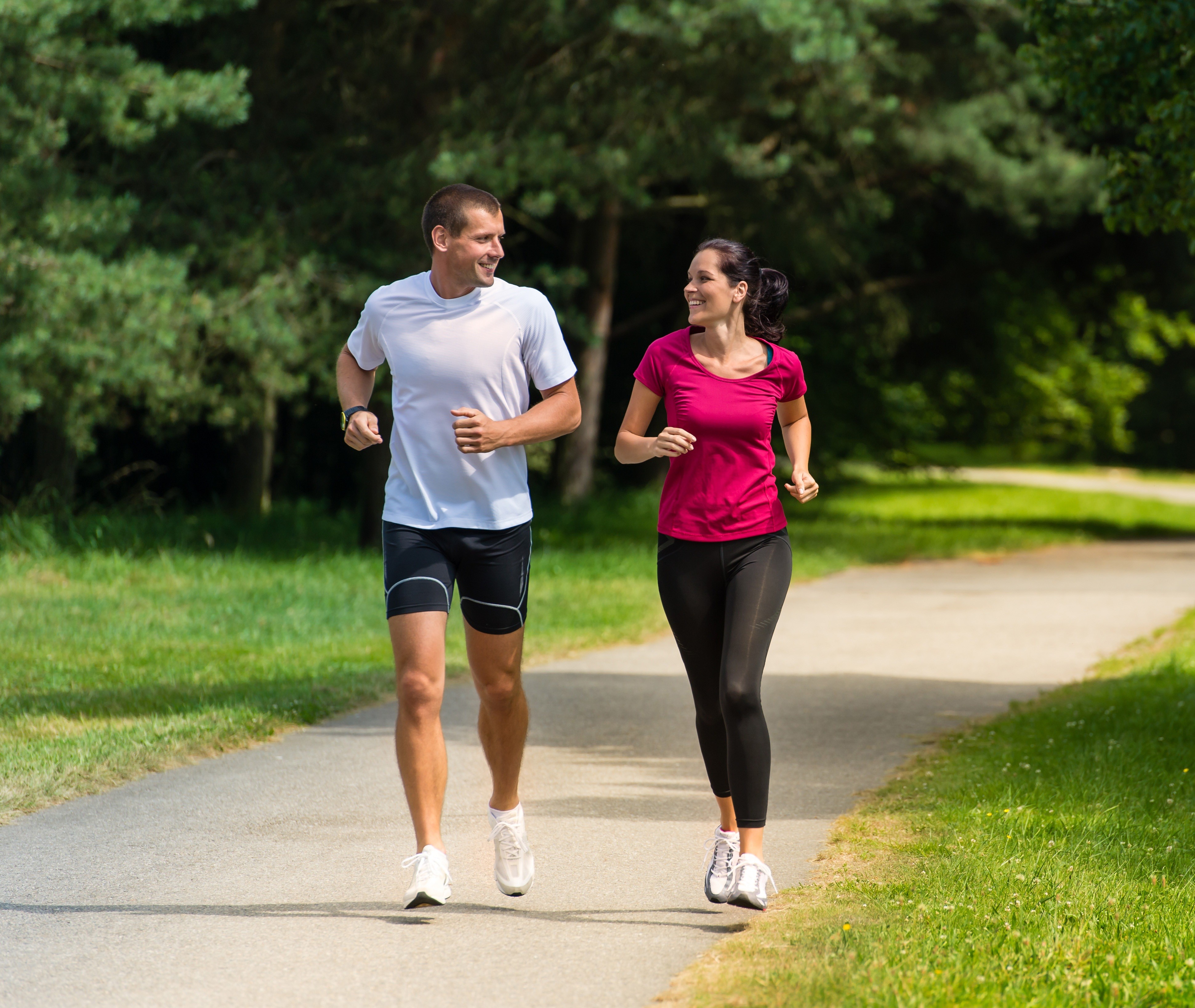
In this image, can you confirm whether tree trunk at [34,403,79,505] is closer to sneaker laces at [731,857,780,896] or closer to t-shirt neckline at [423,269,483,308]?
t-shirt neckline at [423,269,483,308]

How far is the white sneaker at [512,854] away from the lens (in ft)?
15.4

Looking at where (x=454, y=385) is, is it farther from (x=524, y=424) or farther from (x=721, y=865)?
(x=721, y=865)

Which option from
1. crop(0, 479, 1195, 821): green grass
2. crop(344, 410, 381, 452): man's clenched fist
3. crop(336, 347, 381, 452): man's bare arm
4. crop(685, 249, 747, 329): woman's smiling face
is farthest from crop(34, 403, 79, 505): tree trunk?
crop(685, 249, 747, 329): woman's smiling face

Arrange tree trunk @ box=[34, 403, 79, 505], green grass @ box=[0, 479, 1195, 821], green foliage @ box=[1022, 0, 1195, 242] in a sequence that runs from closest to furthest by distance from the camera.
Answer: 1. green grass @ box=[0, 479, 1195, 821]
2. green foliage @ box=[1022, 0, 1195, 242]
3. tree trunk @ box=[34, 403, 79, 505]

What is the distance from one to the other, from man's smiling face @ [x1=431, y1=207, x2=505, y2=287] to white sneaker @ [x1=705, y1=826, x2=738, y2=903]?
72.7 inches

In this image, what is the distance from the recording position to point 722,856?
15.3ft

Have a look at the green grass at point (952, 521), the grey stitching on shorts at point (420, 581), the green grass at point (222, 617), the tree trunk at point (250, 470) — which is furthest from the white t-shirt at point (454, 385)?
the tree trunk at point (250, 470)

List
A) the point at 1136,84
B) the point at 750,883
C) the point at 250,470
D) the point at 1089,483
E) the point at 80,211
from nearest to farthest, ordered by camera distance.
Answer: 1. the point at 750,883
2. the point at 1136,84
3. the point at 80,211
4. the point at 250,470
5. the point at 1089,483

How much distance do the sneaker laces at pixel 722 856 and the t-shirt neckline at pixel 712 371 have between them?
1.41 metres

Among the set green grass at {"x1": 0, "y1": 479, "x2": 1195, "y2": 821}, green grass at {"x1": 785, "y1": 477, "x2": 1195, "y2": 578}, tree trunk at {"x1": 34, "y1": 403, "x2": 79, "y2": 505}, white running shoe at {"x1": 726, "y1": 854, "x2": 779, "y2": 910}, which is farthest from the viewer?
green grass at {"x1": 785, "y1": 477, "x2": 1195, "y2": 578}

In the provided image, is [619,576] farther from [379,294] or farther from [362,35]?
[379,294]

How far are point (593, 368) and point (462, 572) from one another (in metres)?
17.2

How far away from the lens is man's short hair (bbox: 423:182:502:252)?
4586 millimetres

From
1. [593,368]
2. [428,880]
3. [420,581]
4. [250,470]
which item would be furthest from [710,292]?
[593,368]
